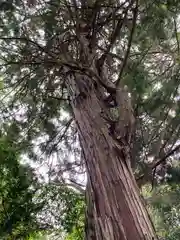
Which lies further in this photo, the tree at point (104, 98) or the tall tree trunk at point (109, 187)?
the tree at point (104, 98)

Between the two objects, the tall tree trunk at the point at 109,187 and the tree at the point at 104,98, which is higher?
the tree at the point at 104,98

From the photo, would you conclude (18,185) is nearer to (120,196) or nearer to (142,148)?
(142,148)

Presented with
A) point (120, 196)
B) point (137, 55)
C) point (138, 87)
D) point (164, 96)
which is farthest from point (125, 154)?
point (137, 55)

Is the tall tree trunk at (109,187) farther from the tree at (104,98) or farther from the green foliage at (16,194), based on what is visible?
the green foliage at (16,194)

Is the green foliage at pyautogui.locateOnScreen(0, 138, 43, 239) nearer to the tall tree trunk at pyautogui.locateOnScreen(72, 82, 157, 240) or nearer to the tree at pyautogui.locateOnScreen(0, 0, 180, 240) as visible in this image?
the tree at pyautogui.locateOnScreen(0, 0, 180, 240)

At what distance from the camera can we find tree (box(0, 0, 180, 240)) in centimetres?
172

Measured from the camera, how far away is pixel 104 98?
238 cm

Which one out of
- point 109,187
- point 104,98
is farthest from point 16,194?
point 109,187

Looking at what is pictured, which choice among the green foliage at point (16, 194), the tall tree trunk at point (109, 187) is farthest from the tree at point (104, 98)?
the green foliage at point (16, 194)

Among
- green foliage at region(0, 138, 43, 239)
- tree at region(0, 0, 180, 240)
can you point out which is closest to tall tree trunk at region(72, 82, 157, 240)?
tree at region(0, 0, 180, 240)

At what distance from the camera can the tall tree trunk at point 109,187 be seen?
4.92 ft

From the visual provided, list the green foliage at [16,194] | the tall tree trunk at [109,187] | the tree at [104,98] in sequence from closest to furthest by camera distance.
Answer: the tall tree trunk at [109,187] < the tree at [104,98] < the green foliage at [16,194]

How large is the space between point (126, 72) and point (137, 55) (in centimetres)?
55

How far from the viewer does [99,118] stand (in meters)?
2.15
